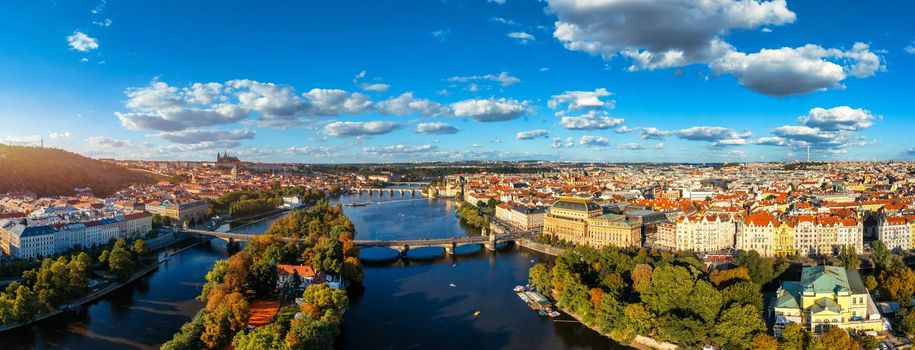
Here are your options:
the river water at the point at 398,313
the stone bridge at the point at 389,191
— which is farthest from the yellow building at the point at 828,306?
the stone bridge at the point at 389,191

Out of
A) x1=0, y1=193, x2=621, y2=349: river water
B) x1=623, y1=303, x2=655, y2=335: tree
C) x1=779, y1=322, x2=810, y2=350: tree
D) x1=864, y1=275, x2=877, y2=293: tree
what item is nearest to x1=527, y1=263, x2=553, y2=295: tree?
x1=0, y1=193, x2=621, y2=349: river water

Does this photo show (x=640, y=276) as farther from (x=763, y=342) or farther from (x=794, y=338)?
(x=794, y=338)

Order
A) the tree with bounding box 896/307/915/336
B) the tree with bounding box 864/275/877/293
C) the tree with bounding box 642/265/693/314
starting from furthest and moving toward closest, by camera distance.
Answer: the tree with bounding box 864/275/877/293 → the tree with bounding box 642/265/693/314 → the tree with bounding box 896/307/915/336

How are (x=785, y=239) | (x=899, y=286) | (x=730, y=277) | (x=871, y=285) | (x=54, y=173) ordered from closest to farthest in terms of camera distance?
(x=899, y=286) < (x=871, y=285) < (x=730, y=277) < (x=785, y=239) < (x=54, y=173)

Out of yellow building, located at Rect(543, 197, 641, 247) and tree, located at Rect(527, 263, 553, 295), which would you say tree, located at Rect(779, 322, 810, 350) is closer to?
tree, located at Rect(527, 263, 553, 295)

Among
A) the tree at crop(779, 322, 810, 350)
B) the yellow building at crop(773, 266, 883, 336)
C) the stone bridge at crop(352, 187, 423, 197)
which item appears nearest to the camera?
the tree at crop(779, 322, 810, 350)

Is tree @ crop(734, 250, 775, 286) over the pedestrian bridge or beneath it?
over

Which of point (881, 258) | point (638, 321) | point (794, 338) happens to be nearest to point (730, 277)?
point (638, 321)
